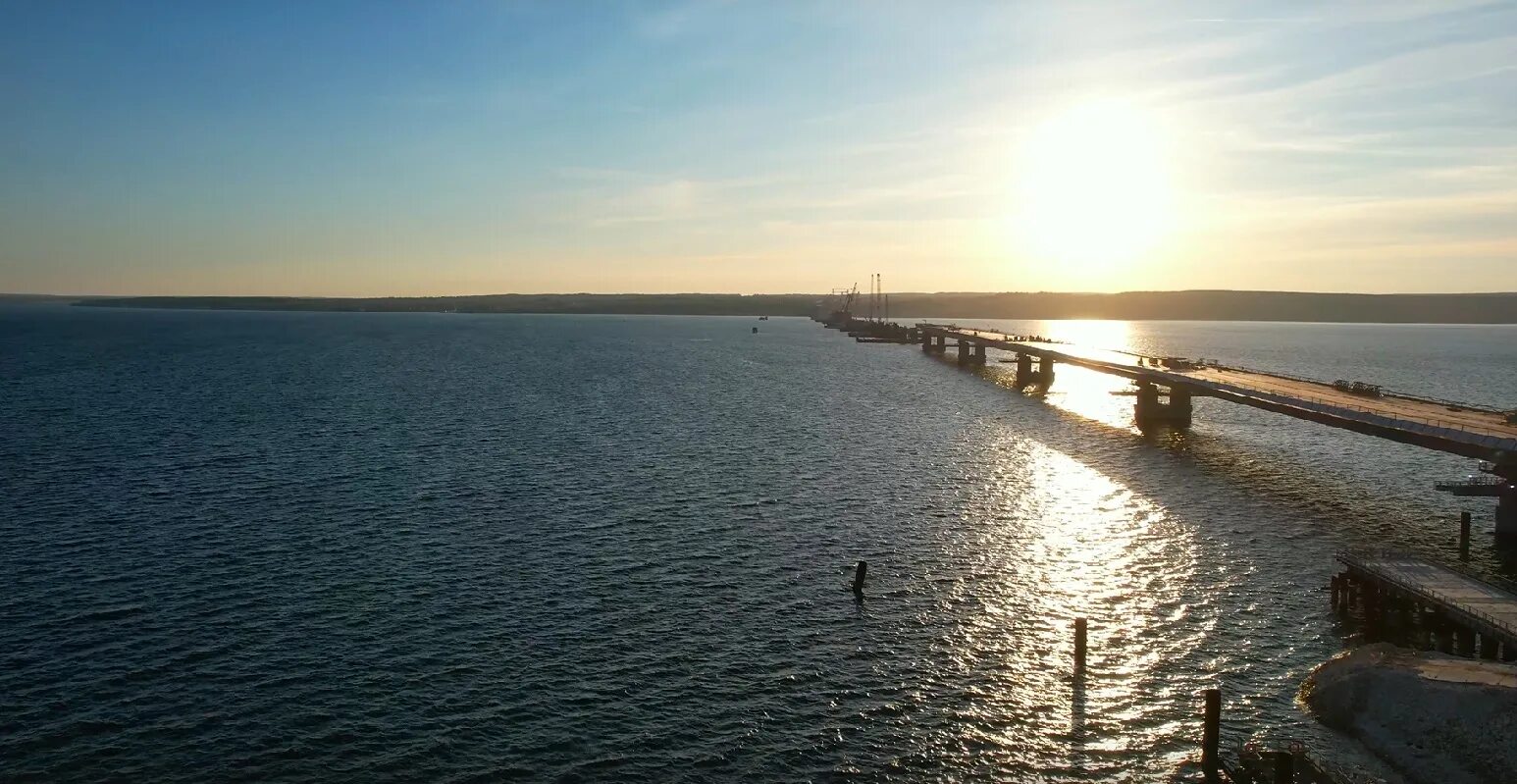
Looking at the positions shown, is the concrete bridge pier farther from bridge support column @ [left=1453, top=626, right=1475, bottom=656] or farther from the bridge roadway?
bridge support column @ [left=1453, top=626, right=1475, bottom=656]

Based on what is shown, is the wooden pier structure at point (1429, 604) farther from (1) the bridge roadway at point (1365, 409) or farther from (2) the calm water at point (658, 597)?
(1) the bridge roadway at point (1365, 409)

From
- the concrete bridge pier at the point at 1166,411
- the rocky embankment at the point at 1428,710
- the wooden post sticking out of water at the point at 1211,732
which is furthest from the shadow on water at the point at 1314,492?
the wooden post sticking out of water at the point at 1211,732

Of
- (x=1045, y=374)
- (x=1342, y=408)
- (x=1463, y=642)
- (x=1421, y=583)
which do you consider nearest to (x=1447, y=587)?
(x=1421, y=583)

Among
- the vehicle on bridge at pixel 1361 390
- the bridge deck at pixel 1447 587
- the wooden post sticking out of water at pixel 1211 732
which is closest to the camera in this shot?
the wooden post sticking out of water at pixel 1211 732

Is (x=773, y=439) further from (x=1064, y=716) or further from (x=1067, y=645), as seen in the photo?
(x=1064, y=716)

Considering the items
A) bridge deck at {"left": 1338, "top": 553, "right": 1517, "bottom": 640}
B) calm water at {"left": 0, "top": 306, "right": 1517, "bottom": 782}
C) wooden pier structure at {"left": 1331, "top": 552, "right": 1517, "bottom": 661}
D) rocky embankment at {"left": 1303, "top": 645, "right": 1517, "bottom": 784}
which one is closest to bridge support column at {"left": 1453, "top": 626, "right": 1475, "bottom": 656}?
wooden pier structure at {"left": 1331, "top": 552, "right": 1517, "bottom": 661}

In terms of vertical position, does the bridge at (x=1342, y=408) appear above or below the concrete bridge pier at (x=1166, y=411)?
above

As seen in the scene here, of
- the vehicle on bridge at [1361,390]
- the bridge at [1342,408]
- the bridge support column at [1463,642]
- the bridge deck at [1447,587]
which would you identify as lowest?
the bridge support column at [1463,642]
